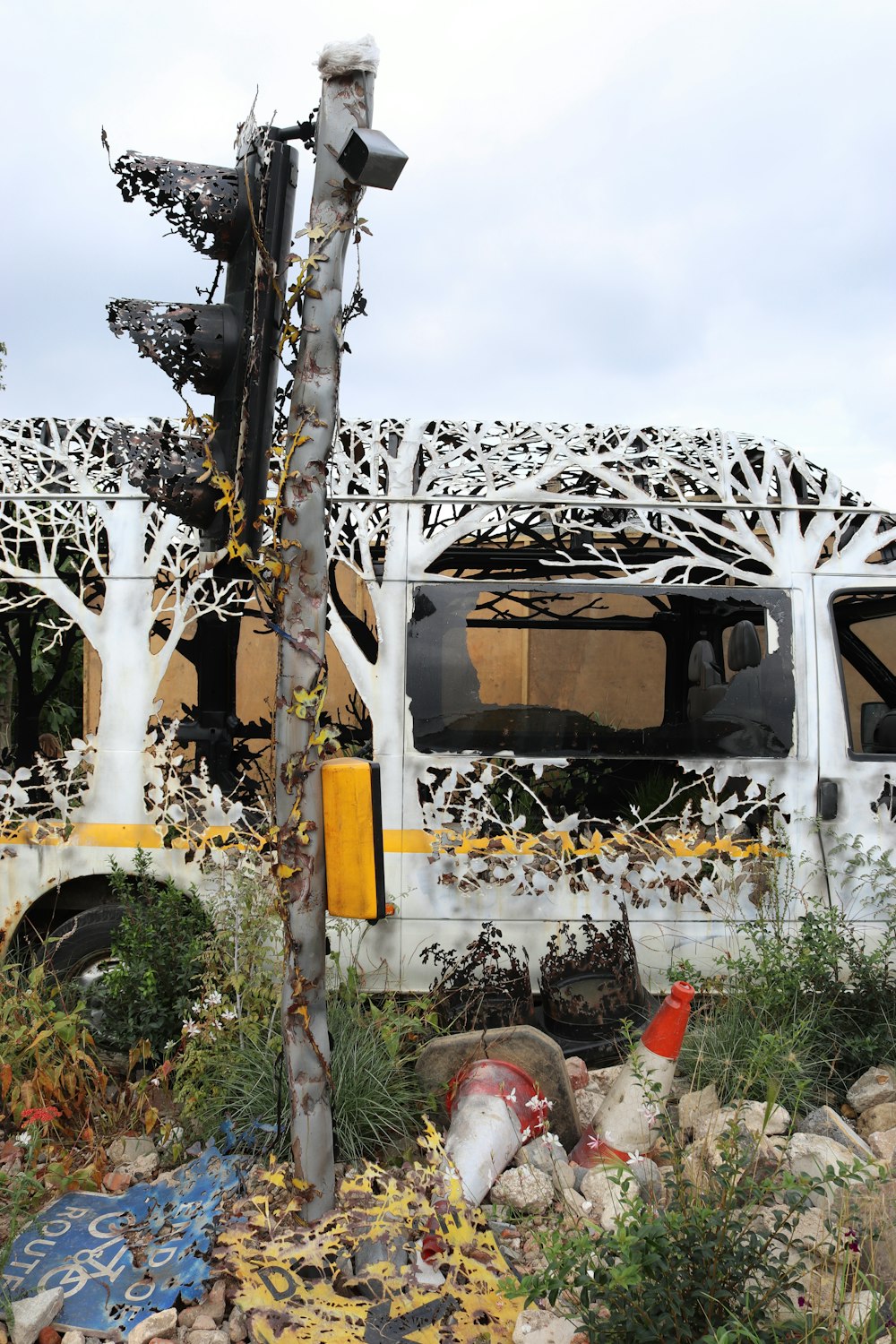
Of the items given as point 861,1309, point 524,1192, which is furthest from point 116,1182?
point 861,1309

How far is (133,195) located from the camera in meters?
2.64

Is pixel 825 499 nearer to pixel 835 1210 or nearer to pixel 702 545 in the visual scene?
pixel 702 545

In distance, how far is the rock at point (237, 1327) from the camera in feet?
8.60

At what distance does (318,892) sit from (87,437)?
305 cm

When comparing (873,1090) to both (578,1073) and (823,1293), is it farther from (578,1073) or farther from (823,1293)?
(823,1293)

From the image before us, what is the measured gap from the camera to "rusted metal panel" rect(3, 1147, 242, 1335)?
2.71 m

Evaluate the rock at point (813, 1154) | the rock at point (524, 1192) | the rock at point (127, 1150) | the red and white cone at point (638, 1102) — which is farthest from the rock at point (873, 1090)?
the rock at point (127, 1150)

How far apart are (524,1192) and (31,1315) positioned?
1516mm

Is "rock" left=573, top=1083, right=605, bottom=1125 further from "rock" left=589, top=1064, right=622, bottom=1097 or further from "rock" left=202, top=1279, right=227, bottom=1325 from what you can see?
"rock" left=202, top=1279, right=227, bottom=1325

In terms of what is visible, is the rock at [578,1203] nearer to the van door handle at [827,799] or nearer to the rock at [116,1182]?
the rock at [116,1182]

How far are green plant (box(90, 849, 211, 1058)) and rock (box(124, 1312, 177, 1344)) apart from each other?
1.46 m

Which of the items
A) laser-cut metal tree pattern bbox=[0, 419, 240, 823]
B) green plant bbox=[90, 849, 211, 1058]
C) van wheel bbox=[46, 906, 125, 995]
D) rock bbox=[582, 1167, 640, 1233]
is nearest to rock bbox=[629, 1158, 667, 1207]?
rock bbox=[582, 1167, 640, 1233]

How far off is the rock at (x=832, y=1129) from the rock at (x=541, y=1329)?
4.31ft

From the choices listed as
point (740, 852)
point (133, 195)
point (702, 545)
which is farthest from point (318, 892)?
point (702, 545)
